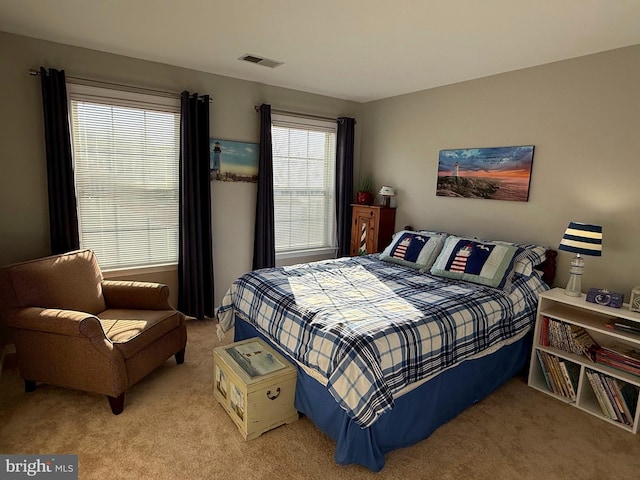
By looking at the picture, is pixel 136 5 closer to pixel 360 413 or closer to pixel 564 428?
pixel 360 413

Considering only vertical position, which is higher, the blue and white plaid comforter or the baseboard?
the blue and white plaid comforter

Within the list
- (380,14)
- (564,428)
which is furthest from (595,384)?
(380,14)

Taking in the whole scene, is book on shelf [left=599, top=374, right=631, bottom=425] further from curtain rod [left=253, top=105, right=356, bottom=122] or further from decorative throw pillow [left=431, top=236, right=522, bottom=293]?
curtain rod [left=253, top=105, right=356, bottom=122]

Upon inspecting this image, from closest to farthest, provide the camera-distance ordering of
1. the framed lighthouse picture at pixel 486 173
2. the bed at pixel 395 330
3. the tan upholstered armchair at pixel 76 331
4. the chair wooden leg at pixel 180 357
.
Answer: the bed at pixel 395 330
the tan upholstered armchair at pixel 76 331
the chair wooden leg at pixel 180 357
the framed lighthouse picture at pixel 486 173

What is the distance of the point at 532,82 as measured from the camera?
326 centimetres

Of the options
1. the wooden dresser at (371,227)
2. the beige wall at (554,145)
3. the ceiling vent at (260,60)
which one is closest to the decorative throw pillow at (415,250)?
the beige wall at (554,145)

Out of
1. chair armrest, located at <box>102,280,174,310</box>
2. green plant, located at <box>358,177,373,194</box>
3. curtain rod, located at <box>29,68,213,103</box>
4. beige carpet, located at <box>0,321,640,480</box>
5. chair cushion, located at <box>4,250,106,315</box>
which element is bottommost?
beige carpet, located at <box>0,321,640,480</box>

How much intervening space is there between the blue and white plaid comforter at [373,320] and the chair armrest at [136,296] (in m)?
0.51

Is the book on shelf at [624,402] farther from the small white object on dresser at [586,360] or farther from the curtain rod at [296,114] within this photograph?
the curtain rod at [296,114]

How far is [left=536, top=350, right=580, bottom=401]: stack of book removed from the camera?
2689 millimetres

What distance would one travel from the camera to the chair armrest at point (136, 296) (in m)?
2.99

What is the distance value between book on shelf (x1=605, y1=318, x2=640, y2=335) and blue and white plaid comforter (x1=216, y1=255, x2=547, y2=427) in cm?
51

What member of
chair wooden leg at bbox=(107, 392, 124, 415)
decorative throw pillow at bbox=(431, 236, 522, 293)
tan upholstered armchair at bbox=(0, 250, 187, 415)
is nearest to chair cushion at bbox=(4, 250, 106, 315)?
tan upholstered armchair at bbox=(0, 250, 187, 415)

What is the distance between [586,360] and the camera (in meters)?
2.63
